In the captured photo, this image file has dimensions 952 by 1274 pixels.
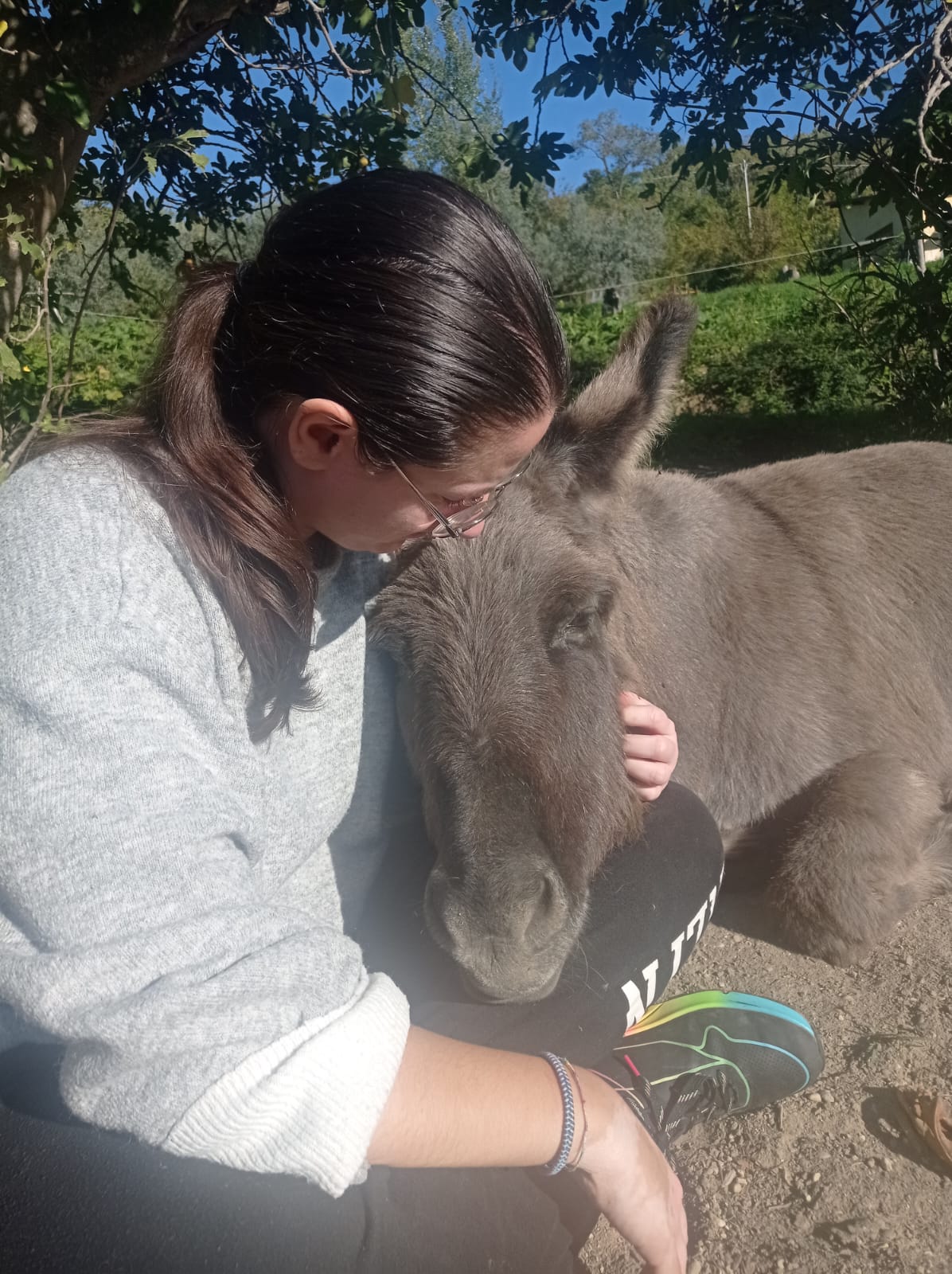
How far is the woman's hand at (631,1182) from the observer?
174 cm

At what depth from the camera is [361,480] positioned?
73.5 inches

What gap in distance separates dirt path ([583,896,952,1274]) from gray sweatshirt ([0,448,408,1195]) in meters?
1.38

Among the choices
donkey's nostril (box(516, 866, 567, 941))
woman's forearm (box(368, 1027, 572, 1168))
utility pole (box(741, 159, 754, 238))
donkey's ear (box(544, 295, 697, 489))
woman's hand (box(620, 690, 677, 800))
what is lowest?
woman's forearm (box(368, 1027, 572, 1168))

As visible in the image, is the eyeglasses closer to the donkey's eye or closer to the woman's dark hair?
the woman's dark hair

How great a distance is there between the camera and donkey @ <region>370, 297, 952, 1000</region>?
86.8 inches

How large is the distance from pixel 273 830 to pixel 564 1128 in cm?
85

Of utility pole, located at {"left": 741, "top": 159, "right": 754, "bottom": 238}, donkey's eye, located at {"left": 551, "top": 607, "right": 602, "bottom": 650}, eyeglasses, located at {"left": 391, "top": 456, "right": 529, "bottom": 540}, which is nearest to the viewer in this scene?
eyeglasses, located at {"left": 391, "top": 456, "right": 529, "bottom": 540}

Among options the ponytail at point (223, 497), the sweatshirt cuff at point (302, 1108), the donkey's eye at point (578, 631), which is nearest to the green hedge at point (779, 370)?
the donkey's eye at point (578, 631)

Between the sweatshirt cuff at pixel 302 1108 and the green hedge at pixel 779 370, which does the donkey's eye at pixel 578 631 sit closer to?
the sweatshirt cuff at pixel 302 1108

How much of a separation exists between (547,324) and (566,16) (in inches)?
186

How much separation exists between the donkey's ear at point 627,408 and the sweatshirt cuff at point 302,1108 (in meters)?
2.12

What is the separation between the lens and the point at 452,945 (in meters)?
2.02

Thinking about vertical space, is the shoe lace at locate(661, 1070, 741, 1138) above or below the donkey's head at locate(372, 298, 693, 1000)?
below

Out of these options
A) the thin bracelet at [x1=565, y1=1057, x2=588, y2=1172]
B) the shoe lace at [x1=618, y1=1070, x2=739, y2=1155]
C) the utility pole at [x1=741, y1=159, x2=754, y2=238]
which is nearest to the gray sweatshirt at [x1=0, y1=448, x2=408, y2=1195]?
the thin bracelet at [x1=565, y1=1057, x2=588, y2=1172]
